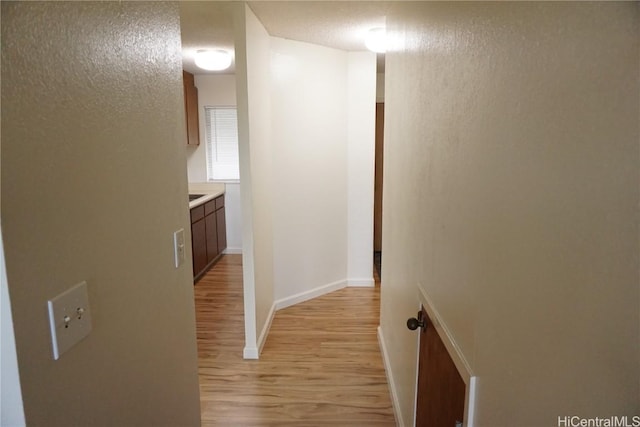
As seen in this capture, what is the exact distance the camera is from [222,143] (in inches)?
210

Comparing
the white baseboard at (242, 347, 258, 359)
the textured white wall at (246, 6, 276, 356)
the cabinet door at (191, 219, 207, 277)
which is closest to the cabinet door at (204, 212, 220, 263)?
the cabinet door at (191, 219, 207, 277)

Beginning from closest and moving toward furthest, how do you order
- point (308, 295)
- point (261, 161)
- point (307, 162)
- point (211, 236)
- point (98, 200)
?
point (98, 200) < point (261, 161) < point (307, 162) < point (308, 295) < point (211, 236)

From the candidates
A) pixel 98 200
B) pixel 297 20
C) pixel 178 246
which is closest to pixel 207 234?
pixel 297 20

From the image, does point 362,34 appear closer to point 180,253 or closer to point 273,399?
point 180,253

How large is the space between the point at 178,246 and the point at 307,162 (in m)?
2.35

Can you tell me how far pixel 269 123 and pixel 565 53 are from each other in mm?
2660

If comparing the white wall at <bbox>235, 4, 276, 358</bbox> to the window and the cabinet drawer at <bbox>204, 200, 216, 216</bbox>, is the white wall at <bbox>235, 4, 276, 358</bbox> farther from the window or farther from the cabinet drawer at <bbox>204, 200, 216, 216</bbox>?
the window

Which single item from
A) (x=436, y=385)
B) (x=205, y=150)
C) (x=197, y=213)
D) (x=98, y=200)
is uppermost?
(x=205, y=150)

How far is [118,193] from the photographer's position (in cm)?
88

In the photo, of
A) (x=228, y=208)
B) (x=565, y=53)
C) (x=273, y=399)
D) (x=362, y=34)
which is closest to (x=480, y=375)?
(x=565, y=53)

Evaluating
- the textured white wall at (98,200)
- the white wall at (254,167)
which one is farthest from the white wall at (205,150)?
the textured white wall at (98,200)

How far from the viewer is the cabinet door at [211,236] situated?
15.3ft

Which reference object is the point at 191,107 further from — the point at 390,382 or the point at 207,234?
the point at 390,382

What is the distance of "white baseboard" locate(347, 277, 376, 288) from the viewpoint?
4.07 m
